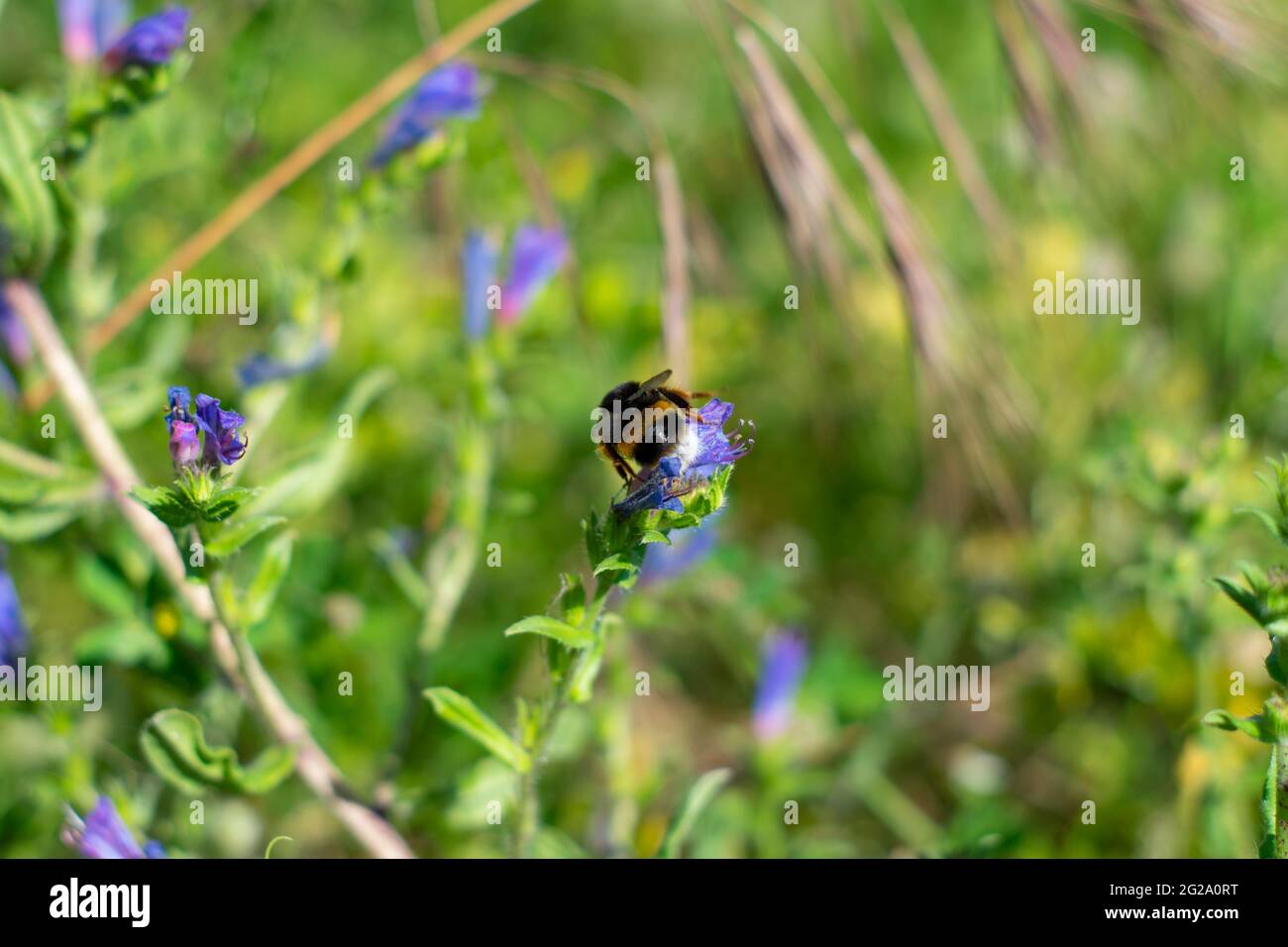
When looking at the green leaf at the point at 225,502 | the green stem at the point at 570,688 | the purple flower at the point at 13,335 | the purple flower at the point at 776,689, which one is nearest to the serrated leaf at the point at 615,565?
the green stem at the point at 570,688

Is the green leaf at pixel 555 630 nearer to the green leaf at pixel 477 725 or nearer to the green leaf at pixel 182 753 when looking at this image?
the green leaf at pixel 477 725

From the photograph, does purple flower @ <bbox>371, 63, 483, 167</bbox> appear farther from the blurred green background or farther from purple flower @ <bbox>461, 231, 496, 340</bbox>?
purple flower @ <bbox>461, 231, 496, 340</bbox>

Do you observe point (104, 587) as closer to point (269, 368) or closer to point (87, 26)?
point (269, 368)

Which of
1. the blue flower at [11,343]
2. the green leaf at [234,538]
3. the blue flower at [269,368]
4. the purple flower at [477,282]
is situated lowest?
the green leaf at [234,538]

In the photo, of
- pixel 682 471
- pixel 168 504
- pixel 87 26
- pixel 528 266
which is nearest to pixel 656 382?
pixel 682 471

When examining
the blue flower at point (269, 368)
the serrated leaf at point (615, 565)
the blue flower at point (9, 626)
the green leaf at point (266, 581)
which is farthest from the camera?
the blue flower at point (269, 368)
